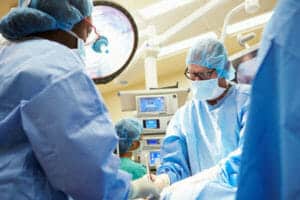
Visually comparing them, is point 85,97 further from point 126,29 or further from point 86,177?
point 126,29

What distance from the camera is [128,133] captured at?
297 cm

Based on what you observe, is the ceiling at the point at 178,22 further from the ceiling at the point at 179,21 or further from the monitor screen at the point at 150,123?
the monitor screen at the point at 150,123

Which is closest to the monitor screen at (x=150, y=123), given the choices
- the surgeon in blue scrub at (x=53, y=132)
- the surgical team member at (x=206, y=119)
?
the surgical team member at (x=206, y=119)

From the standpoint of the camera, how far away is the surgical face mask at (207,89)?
2.05m

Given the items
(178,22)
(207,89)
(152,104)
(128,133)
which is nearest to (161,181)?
(207,89)

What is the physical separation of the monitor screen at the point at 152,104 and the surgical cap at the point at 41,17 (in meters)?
1.71

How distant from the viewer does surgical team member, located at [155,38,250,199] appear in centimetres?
196

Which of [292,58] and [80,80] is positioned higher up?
[292,58]

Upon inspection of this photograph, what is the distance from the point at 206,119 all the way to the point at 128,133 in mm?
993

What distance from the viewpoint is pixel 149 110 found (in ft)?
10.1

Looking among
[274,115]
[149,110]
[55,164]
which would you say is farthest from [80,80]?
[149,110]

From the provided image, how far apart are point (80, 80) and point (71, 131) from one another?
0.15 metres

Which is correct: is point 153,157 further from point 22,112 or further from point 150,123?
point 22,112

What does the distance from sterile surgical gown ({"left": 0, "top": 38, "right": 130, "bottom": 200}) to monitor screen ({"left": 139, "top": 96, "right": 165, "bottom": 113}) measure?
6.27 ft
